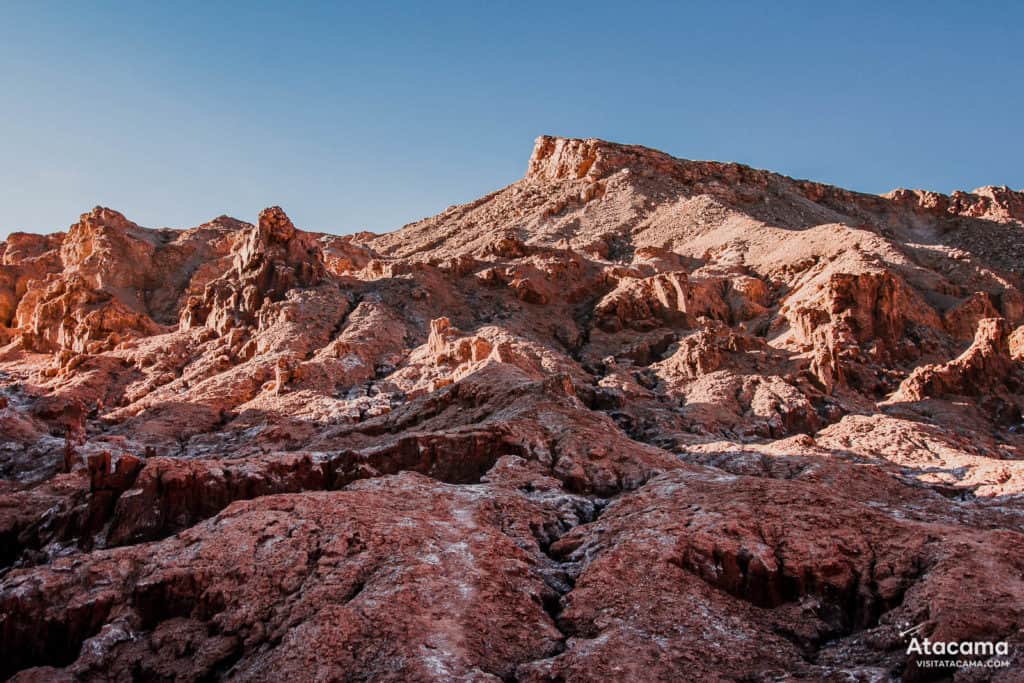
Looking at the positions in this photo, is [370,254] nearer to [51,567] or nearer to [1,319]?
[1,319]

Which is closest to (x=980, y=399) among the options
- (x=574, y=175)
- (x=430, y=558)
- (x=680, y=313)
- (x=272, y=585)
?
(x=680, y=313)

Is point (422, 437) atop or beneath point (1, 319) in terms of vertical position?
beneath

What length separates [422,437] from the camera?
57.7ft

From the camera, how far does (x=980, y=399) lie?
29.8 metres

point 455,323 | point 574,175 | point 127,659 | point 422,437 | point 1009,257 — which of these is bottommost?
point 127,659

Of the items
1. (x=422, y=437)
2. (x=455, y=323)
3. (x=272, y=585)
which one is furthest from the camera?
(x=455, y=323)

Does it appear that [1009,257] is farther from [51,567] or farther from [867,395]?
[51,567]

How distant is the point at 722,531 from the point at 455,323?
27719mm

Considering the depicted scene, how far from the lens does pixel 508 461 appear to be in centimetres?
1672

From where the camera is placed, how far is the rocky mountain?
9.55 m

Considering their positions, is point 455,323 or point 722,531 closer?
point 722,531

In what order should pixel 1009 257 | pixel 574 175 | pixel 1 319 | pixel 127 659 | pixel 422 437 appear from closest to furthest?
pixel 127 659 → pixel 422 437 → pixel 1 319 → pixel 1009 257 → pixel 574 175

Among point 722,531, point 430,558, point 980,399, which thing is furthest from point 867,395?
point 430,558

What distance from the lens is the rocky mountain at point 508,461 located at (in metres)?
9.55
